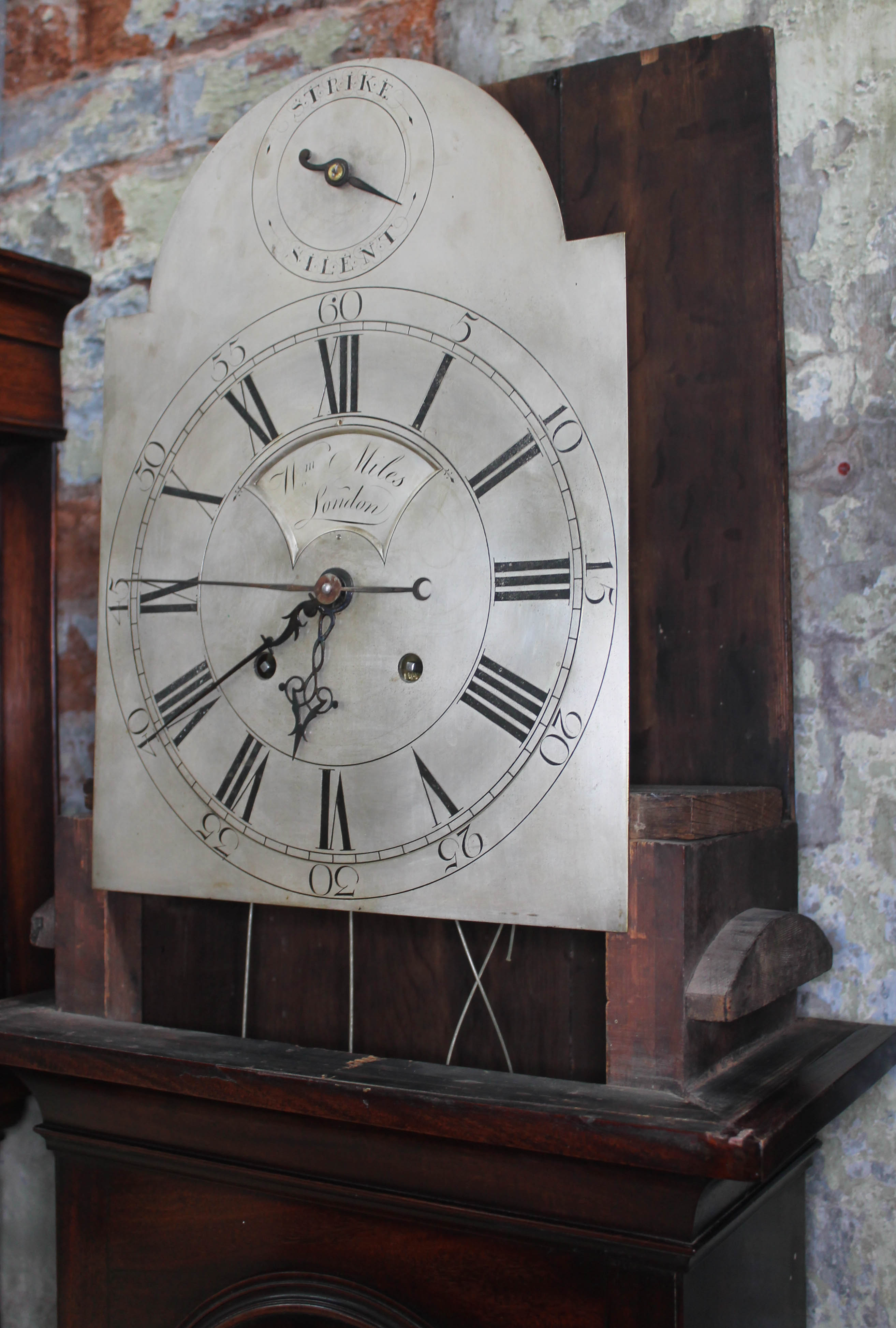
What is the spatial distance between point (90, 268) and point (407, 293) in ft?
2.77

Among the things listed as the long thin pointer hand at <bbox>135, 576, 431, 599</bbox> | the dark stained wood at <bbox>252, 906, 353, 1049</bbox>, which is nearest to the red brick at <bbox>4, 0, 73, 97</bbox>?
the long thin pointer hand at <bbox>135, 576, 431, 599</bbox>

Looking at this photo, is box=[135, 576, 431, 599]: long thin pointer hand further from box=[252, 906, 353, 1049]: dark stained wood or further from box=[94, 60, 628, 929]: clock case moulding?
box=[252, 906, 353, 1049]: dark stained wood

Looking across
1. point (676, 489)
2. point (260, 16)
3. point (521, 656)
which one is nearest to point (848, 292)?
point (676, 489)

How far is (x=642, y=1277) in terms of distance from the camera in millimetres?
1201

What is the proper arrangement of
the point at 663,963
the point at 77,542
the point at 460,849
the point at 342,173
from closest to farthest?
the point at 663,963 < the point at 460,849 < the point at 342,173 < the point at 77,542

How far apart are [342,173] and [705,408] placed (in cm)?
51

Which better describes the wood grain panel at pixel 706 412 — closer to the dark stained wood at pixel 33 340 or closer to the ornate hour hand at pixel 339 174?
the ornate hour hand at pixel 339 174

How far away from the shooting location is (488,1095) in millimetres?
1234

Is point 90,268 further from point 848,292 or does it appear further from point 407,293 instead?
point 848,292

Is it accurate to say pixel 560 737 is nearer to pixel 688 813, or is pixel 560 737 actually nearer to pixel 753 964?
pixel 688 813

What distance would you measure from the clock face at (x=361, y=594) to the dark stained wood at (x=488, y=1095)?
205 millimetres

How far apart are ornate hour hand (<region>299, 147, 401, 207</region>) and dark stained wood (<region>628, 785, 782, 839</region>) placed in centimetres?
73

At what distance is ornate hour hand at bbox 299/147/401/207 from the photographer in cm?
146

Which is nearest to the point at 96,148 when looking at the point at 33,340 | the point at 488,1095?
the point at 33,340
